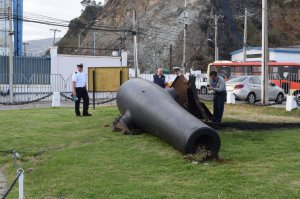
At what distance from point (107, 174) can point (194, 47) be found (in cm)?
6256

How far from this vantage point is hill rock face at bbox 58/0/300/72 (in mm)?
68875

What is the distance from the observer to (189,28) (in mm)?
71688

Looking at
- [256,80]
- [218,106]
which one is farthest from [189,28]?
[218,106]

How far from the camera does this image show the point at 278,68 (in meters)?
35.1

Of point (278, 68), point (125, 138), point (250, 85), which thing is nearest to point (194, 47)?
point (278, 68)

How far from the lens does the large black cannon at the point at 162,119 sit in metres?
8.64

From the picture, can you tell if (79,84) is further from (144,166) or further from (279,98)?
(279,98)

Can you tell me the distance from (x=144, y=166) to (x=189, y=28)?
64477 millimetres

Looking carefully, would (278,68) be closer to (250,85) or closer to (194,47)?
(250,85)

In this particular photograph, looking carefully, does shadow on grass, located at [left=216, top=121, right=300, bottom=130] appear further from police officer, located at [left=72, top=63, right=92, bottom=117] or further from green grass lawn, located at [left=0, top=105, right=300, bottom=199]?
police officer, located at [left=72, top=63, right=92, bottom=117]

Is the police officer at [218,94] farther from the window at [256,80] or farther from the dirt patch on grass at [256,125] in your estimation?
the window at [256,80]

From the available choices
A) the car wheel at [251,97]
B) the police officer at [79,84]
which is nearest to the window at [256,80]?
the car wheel at [251,97]

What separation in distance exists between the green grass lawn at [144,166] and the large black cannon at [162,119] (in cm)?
27

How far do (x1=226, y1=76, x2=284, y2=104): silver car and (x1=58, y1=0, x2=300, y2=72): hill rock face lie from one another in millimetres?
35352
